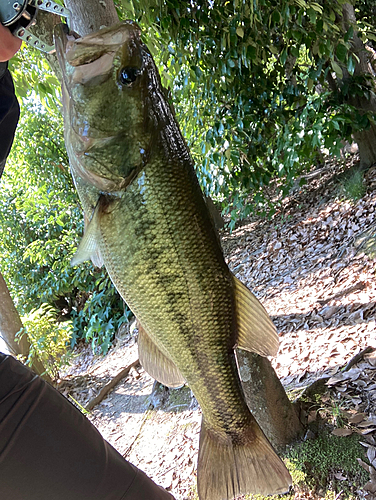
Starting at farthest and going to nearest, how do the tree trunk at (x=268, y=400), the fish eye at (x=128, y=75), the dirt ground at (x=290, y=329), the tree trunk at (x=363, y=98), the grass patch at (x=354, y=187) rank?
the grass patch at (x=354, y=187) < the tree trunk at (x=363, y=98) < the dirt ground at (x=290, y=329) < the tree trunk at (x=268, y=400) < the fish eye at (x=128, y=75)

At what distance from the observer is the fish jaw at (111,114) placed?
1.19 metres

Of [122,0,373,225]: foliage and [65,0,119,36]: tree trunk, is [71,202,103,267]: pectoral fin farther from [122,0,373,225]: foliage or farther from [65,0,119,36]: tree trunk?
[122,0,373,225]: foliage

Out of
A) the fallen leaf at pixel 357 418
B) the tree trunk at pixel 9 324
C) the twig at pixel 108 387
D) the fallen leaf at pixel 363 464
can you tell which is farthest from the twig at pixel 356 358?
the tree trunk at pixel 9 324

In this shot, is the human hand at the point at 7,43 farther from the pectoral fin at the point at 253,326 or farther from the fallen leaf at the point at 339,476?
the fallen leaf at the point at 339,476

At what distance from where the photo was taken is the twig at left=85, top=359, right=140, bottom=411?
210 inches

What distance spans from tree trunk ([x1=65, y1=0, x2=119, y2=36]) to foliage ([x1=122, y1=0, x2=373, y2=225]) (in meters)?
1.75

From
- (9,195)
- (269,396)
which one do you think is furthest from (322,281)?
(9,195)

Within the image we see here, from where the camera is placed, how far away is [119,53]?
1.19 metres

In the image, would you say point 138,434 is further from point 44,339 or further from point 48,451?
point 48,451

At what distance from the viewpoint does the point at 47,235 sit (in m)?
8.40

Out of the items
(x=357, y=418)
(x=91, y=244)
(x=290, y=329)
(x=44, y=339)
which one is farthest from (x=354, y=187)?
(x=91, y=244)

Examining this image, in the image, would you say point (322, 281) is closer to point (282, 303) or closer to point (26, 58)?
Result: point (282, 303)

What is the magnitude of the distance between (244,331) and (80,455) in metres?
0.70

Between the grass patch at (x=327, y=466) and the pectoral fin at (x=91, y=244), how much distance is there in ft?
6.59
